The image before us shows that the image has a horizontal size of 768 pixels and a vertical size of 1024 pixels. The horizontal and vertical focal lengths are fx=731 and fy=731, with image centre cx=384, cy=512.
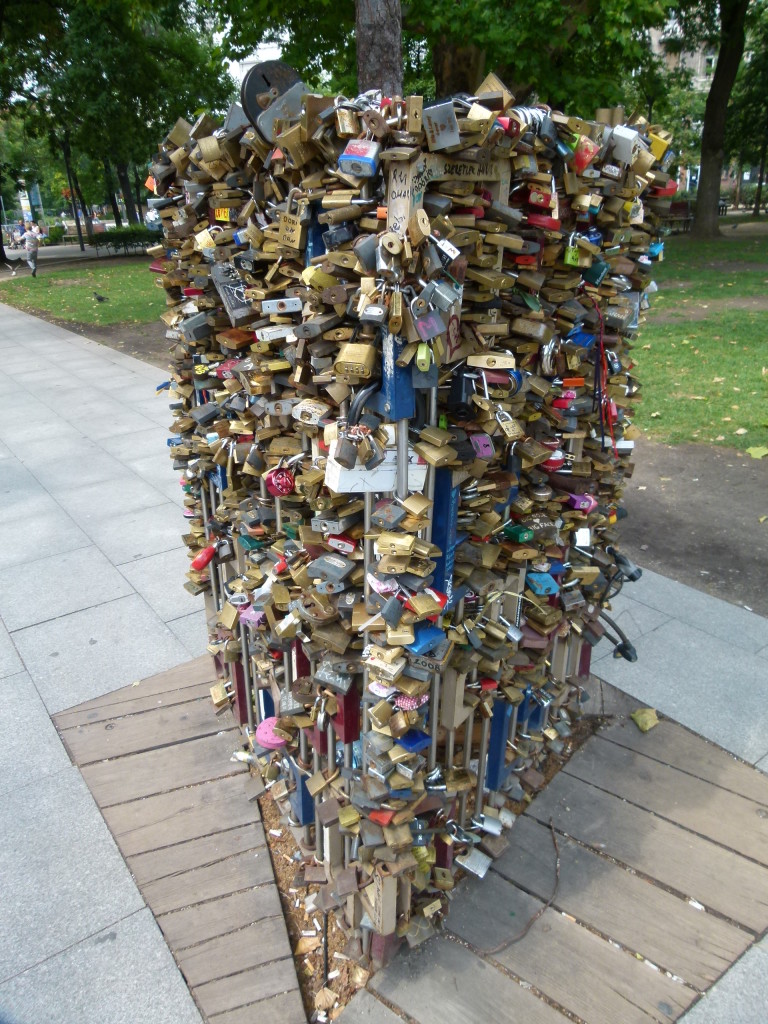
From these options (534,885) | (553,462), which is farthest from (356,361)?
(534,885)

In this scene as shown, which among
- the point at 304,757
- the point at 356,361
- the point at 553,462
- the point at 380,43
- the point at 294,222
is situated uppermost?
the point at 380,43

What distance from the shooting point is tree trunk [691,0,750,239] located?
20312mm

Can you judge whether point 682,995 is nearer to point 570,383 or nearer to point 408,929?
point 408,929

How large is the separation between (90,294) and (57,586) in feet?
56.4

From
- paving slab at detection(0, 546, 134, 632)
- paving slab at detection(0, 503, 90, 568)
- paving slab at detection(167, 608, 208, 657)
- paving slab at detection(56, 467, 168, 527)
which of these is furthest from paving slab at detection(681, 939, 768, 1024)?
paving slab at detection(56, 467, 168, 527)

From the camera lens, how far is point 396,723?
2168 mm

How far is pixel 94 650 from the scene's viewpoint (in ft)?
14.0

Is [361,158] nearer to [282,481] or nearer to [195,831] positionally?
[282,481]

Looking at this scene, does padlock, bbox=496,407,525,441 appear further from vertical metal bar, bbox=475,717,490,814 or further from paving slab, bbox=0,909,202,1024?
paving slab, bbox=0,909,202,1024

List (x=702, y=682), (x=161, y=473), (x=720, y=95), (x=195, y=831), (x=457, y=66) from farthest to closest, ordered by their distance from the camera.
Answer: (x=720, y=95)
(x=457, y=66)
(x=161, y=473)
(x=702, y=682)
(x=195, y=831)

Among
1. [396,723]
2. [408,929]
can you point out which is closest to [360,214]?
[396,723]

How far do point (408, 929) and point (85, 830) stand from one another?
56.1 inches

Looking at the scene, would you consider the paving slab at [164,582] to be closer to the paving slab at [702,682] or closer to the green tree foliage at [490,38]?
the paving slab at [702,682]

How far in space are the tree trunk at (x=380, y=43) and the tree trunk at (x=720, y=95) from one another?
19.0 metres
